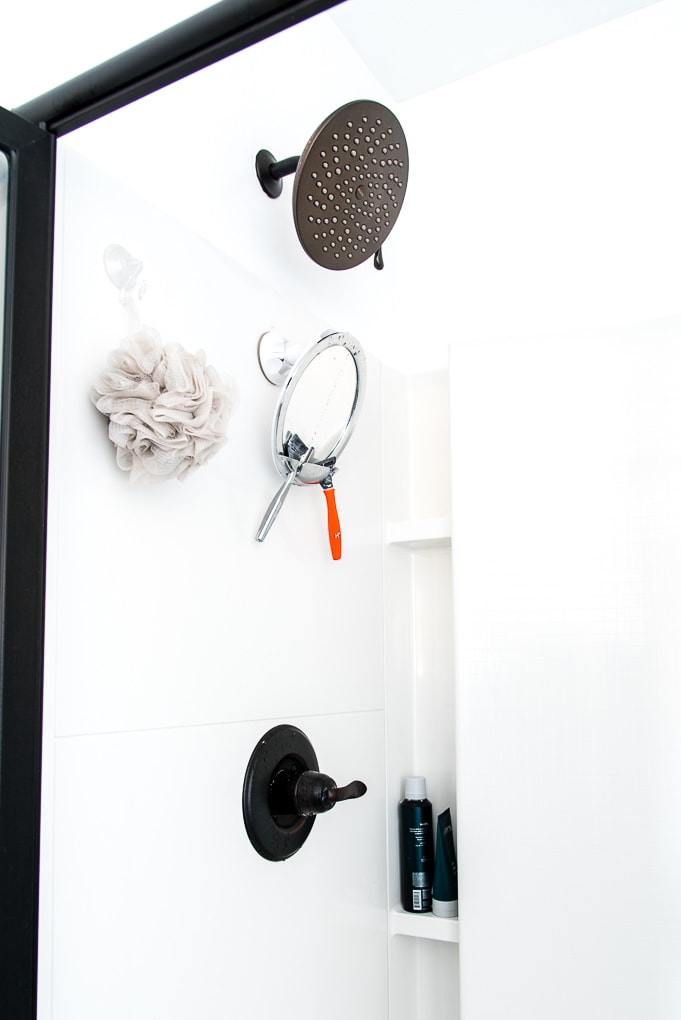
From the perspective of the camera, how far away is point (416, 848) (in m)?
1.37

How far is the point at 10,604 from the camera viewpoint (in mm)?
714

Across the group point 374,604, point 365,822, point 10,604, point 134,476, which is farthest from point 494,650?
point 10,604

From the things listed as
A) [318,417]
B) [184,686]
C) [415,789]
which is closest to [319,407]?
[318,417]

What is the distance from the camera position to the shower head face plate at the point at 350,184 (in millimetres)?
1037

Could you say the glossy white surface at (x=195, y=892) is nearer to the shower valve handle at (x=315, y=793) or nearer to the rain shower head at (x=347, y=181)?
the shower valve handle at (x=315, y=793)

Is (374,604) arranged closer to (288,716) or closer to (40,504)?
(288,716)

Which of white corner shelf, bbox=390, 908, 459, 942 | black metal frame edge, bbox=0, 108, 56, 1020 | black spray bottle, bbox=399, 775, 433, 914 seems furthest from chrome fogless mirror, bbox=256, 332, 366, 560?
white corner shelf, bbox=390, 908, 459, 942

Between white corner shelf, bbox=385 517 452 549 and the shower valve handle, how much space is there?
1.55 feet

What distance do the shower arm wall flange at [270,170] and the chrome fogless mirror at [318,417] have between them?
0.75 feet

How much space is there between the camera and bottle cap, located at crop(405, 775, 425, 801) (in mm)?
1396

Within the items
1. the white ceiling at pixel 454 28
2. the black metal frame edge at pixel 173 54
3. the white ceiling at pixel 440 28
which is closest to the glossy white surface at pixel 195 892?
the black metal frame edge at pixel 173 54

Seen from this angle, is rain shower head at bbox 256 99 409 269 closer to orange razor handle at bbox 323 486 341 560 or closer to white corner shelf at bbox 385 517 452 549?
orange razor handle at bbox 323 486 341 560

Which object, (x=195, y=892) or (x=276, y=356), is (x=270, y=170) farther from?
(x=195, y=892)

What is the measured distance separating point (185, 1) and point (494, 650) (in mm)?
935
